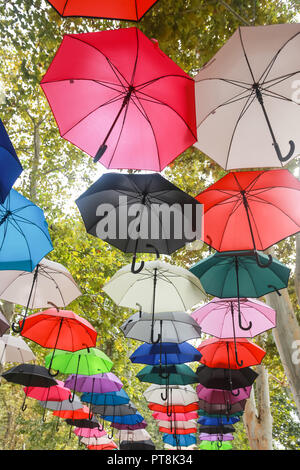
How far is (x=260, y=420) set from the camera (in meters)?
8.72

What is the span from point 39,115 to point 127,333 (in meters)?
7.42

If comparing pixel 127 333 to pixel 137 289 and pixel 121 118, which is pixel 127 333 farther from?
pixel 121 118

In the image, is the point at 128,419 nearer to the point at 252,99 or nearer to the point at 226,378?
the point at 226,378

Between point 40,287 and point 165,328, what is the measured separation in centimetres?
208

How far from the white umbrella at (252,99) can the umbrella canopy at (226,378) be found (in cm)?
417

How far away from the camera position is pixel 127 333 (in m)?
5.52

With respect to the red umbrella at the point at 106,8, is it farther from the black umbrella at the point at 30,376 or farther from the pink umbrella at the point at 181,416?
the pink umbrella at the point at 181,416

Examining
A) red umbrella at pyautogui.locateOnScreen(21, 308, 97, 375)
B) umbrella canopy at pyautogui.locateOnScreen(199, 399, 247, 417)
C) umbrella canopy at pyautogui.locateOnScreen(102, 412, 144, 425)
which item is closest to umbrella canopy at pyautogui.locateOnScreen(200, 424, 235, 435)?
umbrella canopy at pyautogui.locateOnScreen(102, 412, 144, 425)

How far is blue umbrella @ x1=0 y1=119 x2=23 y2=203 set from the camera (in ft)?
8.03

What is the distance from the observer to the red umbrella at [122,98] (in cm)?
277

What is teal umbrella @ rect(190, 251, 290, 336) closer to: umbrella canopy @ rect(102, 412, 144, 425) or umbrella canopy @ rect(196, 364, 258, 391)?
umbrella canopy @ rect(196, 364, 258, 391)

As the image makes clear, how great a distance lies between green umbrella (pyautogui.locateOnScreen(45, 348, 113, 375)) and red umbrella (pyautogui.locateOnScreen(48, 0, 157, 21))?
18.0 ft

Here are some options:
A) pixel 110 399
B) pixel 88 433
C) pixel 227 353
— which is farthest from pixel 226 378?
pixel 88 433

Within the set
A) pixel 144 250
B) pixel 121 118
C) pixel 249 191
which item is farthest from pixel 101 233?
pixel 249 191
